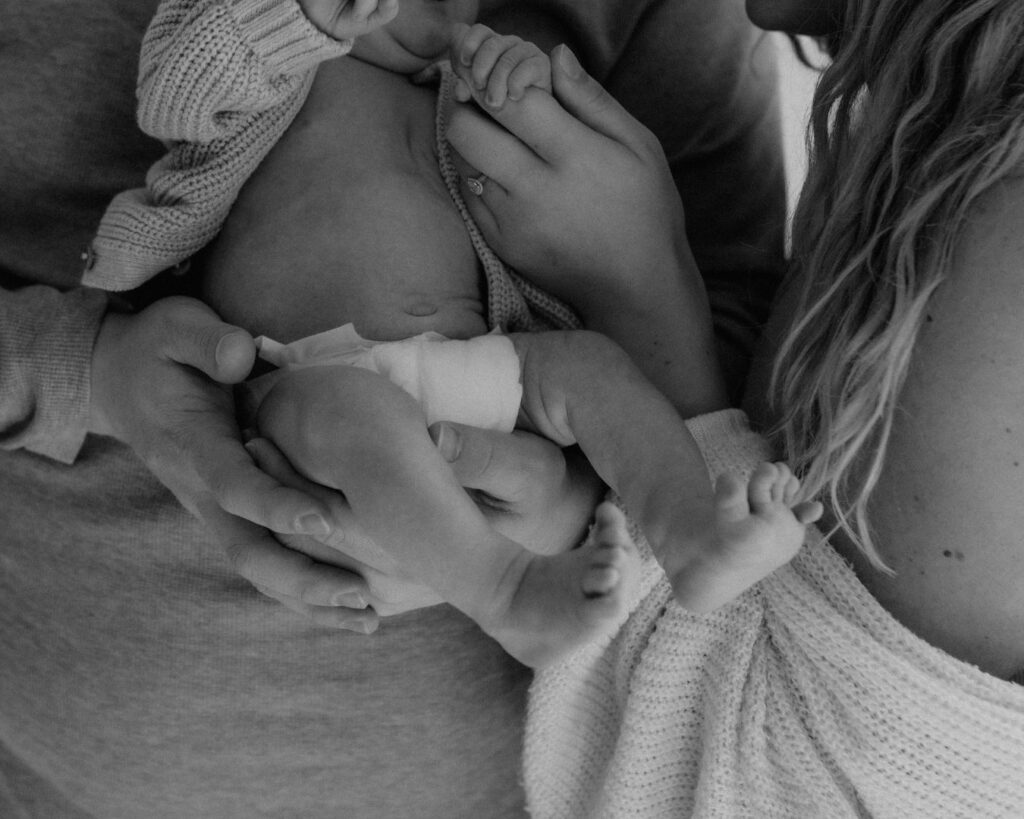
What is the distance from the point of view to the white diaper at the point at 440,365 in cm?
85

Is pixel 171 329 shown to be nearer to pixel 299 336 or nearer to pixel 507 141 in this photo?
pixel 299 336

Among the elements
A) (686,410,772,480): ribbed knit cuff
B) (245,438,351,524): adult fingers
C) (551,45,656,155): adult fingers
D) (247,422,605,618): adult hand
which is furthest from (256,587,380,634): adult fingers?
(551,45,656,155): adult fingers

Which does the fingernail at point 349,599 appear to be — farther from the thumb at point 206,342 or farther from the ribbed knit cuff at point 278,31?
the ribbed knit cuff at point 278,31

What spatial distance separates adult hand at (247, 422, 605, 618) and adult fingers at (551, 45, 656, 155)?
1.13 feet

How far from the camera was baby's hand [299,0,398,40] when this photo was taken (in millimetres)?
857

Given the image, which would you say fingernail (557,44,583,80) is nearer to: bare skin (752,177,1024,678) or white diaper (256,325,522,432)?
white diaper (256,325,522,432)

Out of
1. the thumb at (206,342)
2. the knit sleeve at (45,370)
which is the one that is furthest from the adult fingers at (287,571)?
the knit sleeve at (45,370)

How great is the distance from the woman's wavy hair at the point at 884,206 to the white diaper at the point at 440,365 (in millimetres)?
250

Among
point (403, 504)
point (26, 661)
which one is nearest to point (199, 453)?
point (403, 504)

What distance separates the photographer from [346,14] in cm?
87

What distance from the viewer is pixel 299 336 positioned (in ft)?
3.11

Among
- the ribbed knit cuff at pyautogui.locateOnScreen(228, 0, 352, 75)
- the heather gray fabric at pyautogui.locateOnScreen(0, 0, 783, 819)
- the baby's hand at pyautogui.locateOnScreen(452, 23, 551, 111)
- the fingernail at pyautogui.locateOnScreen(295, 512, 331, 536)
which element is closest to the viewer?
the fingernail at pyautogui.locateOnScreen(295, 512, 331, 536)

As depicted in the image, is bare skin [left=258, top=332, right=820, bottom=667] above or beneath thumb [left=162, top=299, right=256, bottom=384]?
above

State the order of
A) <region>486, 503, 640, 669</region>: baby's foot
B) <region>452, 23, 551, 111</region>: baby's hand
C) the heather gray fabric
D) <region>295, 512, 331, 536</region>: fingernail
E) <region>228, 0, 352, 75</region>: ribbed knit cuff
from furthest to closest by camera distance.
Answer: the heather gray fabric → <region>452, 23, 551, 111</region>: baby's hand → <region>228, 0, 352, 75</region>: ribbed knit cuff → <region>295, 512, 331, 536</region>: fingernail → <region>486, 503, 640, 669</region>: baby's foot
